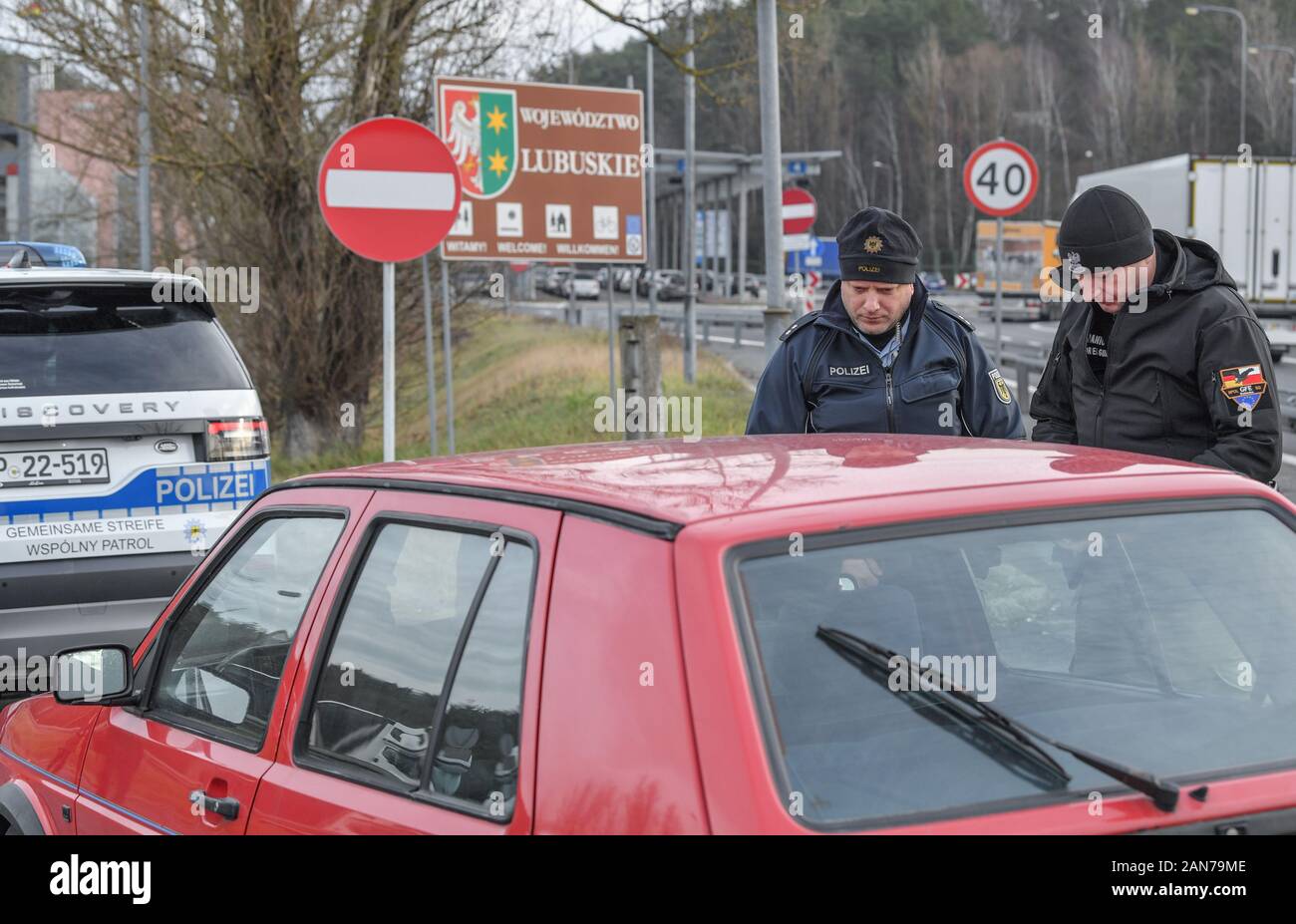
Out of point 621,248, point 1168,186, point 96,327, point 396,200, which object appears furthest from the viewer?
point 1168,186

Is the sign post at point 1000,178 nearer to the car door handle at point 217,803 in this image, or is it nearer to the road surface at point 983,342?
the road surface at point 983,342

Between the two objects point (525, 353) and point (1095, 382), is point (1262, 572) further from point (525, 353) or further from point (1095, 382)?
point (525, 353)

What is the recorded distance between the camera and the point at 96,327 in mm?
6891

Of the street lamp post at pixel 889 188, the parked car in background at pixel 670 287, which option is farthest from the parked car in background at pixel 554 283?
the street lamp post at pixel 889 188

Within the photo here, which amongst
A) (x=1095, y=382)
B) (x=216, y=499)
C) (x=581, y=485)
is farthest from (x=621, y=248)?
(x=581, y=485)

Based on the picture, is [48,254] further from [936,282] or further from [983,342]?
[936,282]

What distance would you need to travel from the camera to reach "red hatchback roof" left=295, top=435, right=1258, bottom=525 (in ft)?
8.06

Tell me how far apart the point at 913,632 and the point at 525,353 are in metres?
27.4

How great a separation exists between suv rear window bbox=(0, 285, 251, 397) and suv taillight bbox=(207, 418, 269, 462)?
0.17 meters

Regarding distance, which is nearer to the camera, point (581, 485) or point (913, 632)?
point (913, 632)

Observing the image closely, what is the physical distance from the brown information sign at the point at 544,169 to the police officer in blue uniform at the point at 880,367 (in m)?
8.07

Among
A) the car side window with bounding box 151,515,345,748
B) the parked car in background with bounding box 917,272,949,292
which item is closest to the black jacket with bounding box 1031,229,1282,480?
the car side window with bounding box 151,515,345,748

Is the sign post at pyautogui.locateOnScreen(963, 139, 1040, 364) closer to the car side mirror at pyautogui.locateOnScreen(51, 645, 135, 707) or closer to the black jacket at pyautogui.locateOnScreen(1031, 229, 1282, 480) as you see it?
the black jacket at pyautogui.locateOnScreen(1031, 229, 1282, 480)

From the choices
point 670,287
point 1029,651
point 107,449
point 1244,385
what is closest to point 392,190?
point 107,449
